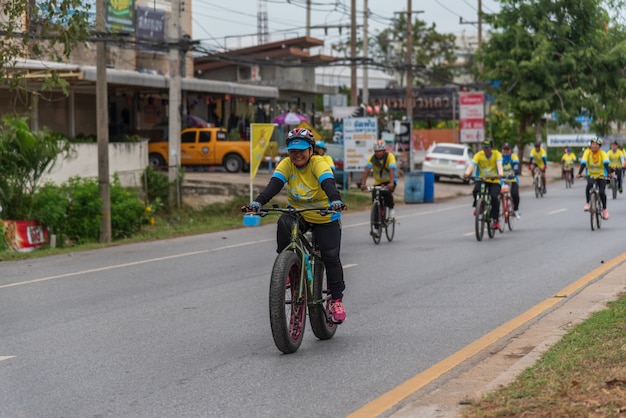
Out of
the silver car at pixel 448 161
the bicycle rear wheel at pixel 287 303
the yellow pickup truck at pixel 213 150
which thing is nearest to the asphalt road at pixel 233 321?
the bicycle rear wheel at pixel 287 303

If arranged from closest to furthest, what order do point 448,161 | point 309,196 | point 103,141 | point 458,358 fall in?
point 458,358, point 309,196, point 103,141, point 448,161

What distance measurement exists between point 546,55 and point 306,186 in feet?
148

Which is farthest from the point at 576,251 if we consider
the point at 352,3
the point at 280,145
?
the point at 280,145

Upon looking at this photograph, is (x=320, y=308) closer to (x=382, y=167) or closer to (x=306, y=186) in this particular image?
(x=306, y=186)

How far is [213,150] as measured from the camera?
42.7 meters

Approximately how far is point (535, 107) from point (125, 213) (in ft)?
104

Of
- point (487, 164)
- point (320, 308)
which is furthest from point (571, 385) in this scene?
point (487, 164)

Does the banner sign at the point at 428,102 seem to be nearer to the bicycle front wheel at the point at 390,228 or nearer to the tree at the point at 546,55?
the tree at the point at 546,55

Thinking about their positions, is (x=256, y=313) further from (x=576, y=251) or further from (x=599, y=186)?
(x=599, y=186)

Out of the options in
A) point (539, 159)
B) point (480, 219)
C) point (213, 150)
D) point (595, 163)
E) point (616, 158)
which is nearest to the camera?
point (480, 219)

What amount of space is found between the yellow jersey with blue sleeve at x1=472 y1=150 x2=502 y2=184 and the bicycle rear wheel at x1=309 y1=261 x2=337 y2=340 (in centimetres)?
1143

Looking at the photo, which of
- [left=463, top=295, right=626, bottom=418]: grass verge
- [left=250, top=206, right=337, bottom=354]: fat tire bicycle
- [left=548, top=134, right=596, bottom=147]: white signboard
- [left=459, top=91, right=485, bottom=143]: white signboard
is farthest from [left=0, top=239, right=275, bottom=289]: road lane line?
[left=548, top=134, right=596, bottom=147]: white signboard

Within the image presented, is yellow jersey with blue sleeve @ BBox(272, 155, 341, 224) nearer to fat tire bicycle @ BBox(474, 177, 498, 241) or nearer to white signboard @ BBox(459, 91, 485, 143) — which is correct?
fat tire bicycle @ BBox(474, 177, 498, 241)

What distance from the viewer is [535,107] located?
5297 centimetres
